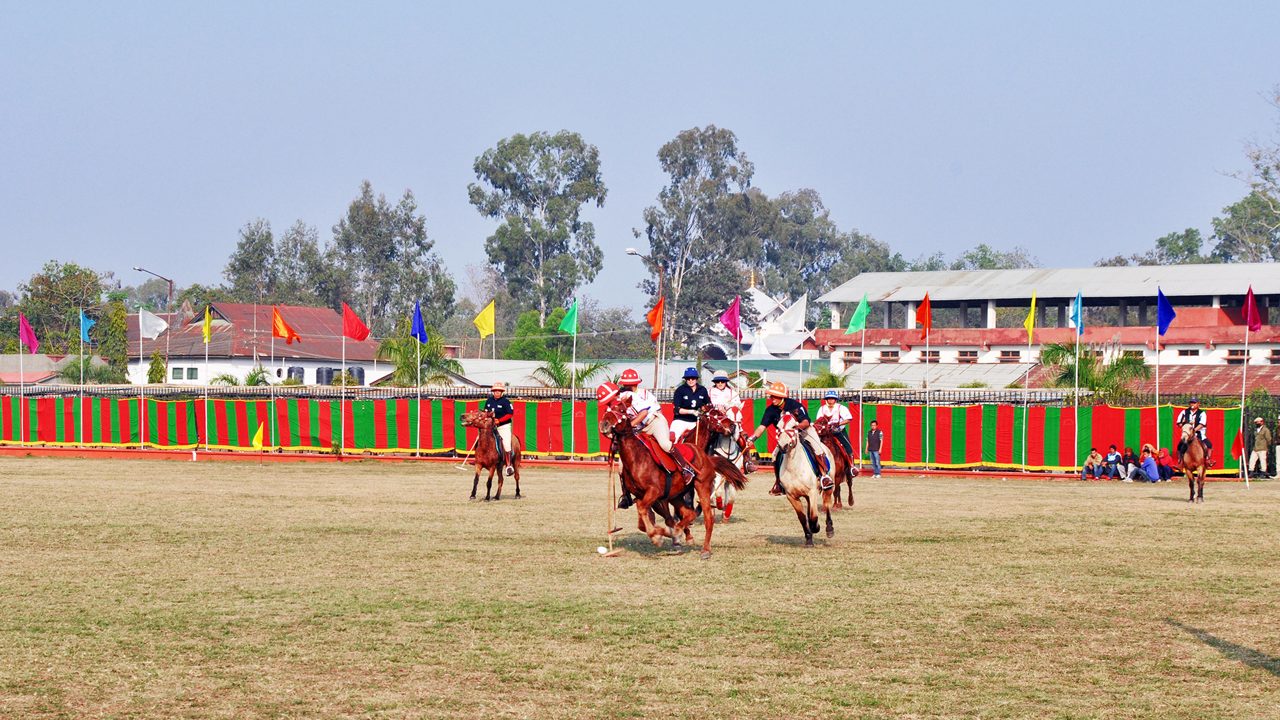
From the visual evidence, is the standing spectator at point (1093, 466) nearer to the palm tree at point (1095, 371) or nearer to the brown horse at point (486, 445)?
the palm tree at point (1095, 371)

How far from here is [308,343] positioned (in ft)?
A: 323

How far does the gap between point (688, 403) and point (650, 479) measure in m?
2.56

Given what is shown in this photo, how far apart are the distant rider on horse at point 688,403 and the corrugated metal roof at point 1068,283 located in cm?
5598

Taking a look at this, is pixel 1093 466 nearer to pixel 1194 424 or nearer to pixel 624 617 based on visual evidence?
pixel 1194 424

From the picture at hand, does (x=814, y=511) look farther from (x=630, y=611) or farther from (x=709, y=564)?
(x=630, y=611)

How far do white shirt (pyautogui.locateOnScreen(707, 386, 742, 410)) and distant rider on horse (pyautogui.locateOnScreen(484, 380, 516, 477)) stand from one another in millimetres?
7665

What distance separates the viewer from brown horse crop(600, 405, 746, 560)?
60.5ft

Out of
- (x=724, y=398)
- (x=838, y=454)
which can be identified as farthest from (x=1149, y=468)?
(x=724, y=398)

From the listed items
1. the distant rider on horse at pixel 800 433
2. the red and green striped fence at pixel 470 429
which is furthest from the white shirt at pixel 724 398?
the red and green striped fence at pixel 470 429

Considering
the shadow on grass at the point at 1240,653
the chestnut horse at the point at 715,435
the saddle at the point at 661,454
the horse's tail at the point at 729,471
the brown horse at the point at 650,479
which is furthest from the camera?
the chestnut horse at the point at 715,435

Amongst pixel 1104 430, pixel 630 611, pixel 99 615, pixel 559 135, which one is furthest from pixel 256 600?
pixel 559 135

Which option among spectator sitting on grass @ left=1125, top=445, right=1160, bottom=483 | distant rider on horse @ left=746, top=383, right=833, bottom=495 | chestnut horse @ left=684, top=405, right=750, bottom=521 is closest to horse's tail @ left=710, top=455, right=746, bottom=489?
chestnut horse @ left=684, top=405, right=750, bottom=521

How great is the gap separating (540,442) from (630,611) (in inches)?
1292

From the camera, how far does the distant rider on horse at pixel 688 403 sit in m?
20.7
